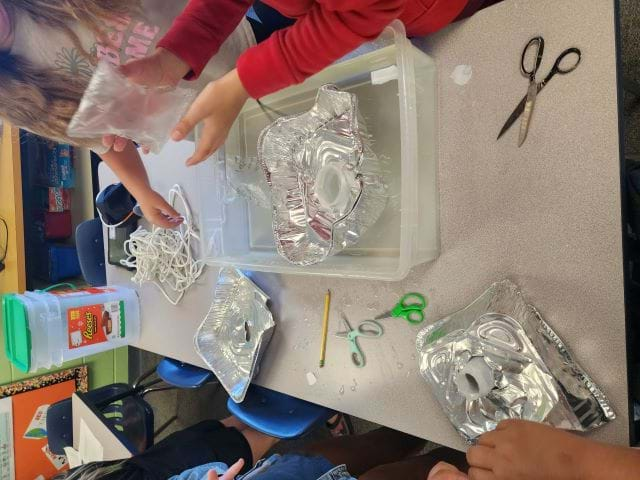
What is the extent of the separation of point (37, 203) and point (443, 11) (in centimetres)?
194

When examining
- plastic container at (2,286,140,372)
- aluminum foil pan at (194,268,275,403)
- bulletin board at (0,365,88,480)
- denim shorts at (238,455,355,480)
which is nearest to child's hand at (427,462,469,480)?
denim shorts at (238,455,355,480)

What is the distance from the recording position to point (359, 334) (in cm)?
89

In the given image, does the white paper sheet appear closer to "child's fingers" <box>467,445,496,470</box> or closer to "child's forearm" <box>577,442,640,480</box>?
"child's fingers" <box>467,445,496,470</box>

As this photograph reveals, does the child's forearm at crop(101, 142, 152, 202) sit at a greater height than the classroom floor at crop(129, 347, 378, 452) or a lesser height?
greater

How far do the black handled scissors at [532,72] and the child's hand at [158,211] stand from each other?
83cm

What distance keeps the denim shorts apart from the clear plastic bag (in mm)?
711

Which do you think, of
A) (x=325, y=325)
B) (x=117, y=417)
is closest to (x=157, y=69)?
(x=325, y=325)

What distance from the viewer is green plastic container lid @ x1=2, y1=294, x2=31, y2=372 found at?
49.0 inches

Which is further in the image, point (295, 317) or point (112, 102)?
point (295, 317)

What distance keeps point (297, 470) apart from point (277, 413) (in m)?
0.16

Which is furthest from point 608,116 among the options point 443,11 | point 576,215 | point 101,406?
point 101,406

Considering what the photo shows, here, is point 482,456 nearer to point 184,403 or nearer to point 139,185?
point 139,185

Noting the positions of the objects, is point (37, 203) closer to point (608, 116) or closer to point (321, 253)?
point (321, 253)

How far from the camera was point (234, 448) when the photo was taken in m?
1.32
